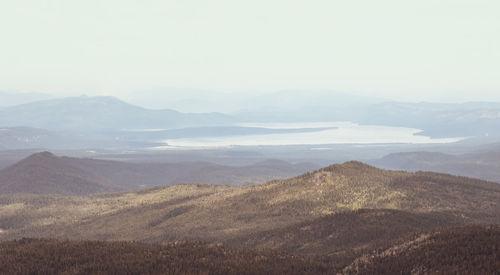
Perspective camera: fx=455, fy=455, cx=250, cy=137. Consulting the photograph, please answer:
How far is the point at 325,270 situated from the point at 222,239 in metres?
45.6

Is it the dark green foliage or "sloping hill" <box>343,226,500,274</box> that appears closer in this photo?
"sloping hill" <box>343,226,500,274</box>

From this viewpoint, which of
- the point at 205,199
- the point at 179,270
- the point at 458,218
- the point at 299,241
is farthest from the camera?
the point at 205,199

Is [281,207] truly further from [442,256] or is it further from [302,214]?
[442,256]

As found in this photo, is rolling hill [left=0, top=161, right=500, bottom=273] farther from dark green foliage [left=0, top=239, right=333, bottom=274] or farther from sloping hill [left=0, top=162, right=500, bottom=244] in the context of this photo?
dark green foliage [left=0, top=239, right=333, bottom=274]

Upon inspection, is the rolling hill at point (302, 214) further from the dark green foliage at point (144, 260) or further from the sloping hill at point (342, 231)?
the dark green foliage at point (144, 260)

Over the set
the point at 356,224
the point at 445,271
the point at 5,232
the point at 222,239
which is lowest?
the point at 5,232

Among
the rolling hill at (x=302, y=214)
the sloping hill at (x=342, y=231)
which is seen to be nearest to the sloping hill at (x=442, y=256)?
the sloping hill at (x=342, y=231)

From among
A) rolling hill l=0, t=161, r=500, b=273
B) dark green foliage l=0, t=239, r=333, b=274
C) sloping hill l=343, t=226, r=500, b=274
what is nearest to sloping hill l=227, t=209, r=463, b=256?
rolling hill l=0, t=161, r=500, b=273

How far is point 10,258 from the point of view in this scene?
127 ft

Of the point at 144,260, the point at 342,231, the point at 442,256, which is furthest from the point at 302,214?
the point at 442,256

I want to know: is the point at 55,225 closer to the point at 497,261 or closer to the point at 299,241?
the point at 299,241

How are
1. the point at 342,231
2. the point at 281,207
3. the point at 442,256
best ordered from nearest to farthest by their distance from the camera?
the point at 442,256 < the point at 342,231 < the point at 281,207

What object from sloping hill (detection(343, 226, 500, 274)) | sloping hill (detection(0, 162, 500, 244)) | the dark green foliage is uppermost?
sloping hill (detection(343, 226, 500, 274))

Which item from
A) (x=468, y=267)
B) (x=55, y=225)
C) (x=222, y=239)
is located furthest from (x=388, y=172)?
(x=468, y=267)
